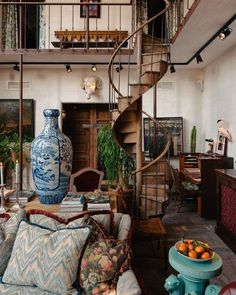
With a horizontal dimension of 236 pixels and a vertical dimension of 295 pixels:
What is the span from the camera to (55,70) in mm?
6844

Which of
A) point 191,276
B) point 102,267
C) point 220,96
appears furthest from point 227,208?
point 102,267

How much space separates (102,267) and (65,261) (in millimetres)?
240

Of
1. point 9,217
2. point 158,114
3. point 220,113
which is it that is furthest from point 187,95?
point 9,217

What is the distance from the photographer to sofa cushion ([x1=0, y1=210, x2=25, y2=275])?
197 cm

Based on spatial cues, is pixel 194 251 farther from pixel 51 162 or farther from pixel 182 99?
pixel 182 99

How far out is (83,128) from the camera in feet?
23.7

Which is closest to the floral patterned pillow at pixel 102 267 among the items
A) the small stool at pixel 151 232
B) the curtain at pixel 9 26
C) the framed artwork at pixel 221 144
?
the small stool at pixel 151 232

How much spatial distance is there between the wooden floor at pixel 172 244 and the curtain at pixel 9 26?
5.33 m

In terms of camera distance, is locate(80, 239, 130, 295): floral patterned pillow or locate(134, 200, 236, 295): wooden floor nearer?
locate(80, 239, 130, 295): floral patterned pillow

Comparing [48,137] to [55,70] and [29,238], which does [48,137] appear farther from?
[55,70]

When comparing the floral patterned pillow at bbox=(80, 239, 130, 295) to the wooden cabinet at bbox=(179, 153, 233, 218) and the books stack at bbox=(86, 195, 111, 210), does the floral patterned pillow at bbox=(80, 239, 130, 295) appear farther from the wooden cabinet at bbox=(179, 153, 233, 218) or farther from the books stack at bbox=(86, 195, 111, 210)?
the wooden cabinet at bbox=(179, 153, 233, 218)

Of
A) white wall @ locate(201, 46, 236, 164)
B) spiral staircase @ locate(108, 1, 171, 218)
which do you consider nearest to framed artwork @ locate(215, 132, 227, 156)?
white wall @ locate(201, 46, 236, 164)

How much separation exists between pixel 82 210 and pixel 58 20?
5836 mm

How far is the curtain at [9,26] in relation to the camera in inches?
261
